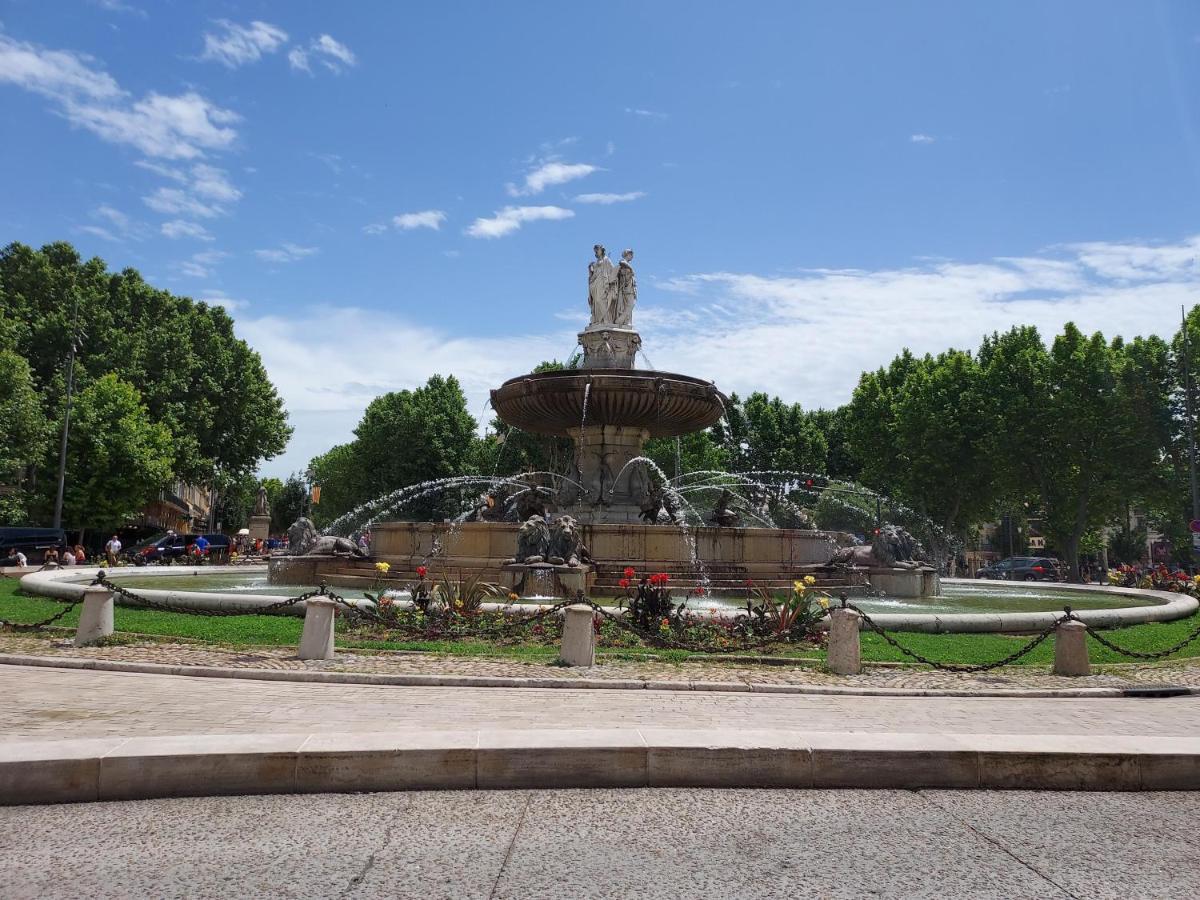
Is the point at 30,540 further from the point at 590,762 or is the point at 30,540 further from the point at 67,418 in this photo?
the point at 590,762

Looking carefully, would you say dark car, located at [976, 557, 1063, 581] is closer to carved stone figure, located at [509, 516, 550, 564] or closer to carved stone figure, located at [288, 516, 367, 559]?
carved stone figure, located at [288, 516, 367, 559]

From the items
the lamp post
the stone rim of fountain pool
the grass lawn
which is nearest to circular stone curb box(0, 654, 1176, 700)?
the grass lawn

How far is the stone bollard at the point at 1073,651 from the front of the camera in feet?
31.6

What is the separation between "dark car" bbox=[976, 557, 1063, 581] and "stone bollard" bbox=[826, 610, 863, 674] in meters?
38.8

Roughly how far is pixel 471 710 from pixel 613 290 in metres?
17.0

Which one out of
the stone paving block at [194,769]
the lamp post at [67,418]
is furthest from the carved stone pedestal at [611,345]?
the lamp post at [67,418]

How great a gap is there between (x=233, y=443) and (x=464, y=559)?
3517 cm

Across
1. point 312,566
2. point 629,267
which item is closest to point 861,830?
point 312,566

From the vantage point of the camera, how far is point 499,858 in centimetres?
417

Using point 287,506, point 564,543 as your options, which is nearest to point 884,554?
point 564,543

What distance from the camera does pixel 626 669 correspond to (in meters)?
9.47

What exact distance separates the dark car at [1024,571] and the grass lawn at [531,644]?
3342 cm

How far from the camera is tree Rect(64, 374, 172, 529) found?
37.6m

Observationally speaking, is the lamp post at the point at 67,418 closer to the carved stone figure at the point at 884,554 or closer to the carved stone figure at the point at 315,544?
the carved stone figure at the point at 315,544
